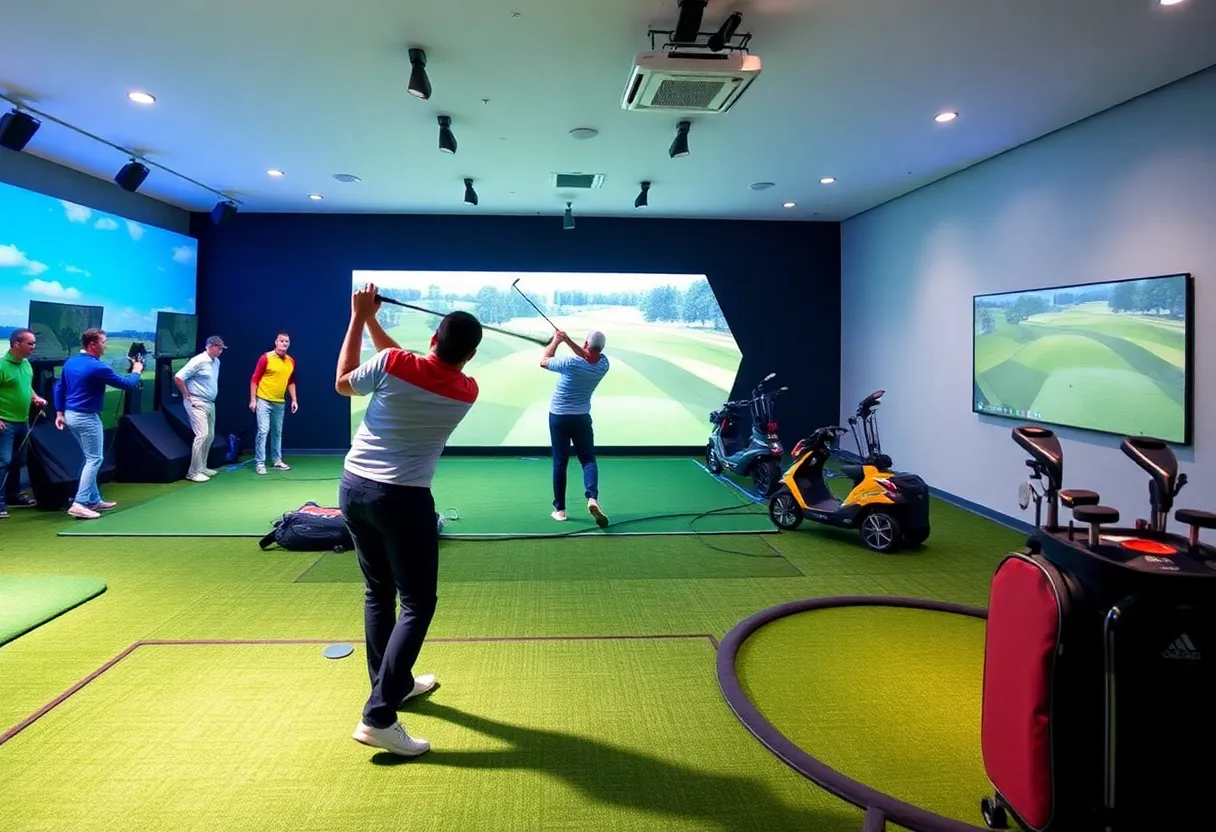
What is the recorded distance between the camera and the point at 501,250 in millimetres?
9500

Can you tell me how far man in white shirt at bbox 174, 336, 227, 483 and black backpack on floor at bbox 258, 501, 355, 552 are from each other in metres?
3.23

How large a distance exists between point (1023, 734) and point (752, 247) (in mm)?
8569

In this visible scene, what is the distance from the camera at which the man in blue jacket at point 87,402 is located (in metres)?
5.74

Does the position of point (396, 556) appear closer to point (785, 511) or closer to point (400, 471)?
point (400, 471)

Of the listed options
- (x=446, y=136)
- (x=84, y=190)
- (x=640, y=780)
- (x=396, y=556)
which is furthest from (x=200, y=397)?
(x=640, y=780)

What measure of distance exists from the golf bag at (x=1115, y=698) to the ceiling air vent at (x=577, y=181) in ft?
20.1

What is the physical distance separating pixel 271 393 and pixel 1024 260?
7.54m

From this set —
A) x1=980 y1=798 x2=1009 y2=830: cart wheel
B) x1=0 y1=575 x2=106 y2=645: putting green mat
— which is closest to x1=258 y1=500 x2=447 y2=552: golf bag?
x1=0 y1=575 x2=106 y2=645: putting green mat

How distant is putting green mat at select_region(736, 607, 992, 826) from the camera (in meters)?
2.37

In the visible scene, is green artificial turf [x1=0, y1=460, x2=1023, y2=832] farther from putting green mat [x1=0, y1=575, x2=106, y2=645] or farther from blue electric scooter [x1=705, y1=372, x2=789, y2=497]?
blue electric scooter [x1=705, y1=372, x2=789, y2=497]

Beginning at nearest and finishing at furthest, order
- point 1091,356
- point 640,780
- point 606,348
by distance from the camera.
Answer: point 640,780, point 1091,356, point 606,348

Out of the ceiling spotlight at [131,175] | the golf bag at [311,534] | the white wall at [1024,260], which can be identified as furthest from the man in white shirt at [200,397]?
the white wall at [1024,260]

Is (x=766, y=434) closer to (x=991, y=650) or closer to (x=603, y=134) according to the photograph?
(x=603, y=134)

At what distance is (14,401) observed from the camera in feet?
18.5
